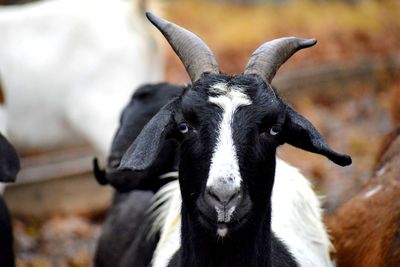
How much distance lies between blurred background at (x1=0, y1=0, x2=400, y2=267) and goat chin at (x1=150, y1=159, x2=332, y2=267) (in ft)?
6.76

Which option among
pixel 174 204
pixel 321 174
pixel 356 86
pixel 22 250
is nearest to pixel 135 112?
pixel 174 204

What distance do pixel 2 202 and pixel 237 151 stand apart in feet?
7.95

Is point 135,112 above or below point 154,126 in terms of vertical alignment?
below

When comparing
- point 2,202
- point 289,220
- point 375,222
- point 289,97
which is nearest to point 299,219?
point 289,220

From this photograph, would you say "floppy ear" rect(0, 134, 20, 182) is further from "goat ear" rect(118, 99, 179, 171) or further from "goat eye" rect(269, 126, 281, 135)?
"goat eye" rect(269, 126, 281, 135)

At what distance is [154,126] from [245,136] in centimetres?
48

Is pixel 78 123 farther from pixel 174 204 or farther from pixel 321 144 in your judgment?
pixel 321 144

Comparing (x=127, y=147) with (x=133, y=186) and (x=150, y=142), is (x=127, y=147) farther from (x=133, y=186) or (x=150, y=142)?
(x=150, y=142)

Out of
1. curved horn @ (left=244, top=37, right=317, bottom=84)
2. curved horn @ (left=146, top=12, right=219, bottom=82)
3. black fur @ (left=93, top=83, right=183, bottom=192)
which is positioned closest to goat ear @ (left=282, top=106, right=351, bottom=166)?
curved horn @ (left=244, top=37, right=317, bottom=84)

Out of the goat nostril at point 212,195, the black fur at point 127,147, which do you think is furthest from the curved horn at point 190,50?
the black fur at point 127,147

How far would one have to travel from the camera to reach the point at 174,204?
6.34m

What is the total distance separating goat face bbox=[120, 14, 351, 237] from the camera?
191 inches

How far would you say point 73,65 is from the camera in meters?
9.93

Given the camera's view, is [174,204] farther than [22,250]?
No
